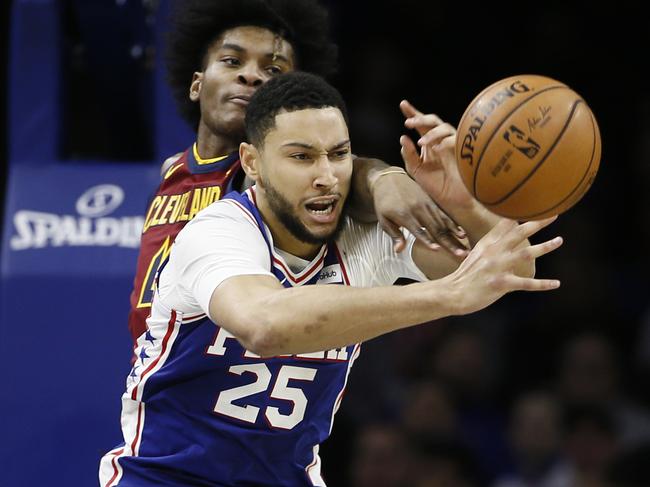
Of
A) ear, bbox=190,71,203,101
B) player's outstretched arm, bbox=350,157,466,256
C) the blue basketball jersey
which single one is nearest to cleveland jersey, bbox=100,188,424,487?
the blue basketball jersey

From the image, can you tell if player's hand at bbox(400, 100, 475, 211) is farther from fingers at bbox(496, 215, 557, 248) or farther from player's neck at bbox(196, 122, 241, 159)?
player's neck at bbox(196, 122, 241, 159)

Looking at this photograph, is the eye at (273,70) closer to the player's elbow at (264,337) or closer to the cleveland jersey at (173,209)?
the cleveland jersey at (173,209)

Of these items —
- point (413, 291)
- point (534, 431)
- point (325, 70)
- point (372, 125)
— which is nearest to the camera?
point (413, 291)

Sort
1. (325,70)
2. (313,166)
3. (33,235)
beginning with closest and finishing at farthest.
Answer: (313,166) → (325,70) → (33,235)

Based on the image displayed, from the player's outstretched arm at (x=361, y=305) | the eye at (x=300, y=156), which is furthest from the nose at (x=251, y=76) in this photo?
the player's outstretched arm at (x=361, y=305)

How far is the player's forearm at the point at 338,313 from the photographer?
8.58 ft

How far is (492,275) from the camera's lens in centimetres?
262

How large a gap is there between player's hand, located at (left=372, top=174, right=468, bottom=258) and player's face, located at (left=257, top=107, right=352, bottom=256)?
13 centimetres

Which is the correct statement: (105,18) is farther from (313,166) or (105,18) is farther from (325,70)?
(313,166)

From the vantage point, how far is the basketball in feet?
9.30

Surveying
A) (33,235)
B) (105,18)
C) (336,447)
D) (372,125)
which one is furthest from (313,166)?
(372,125)

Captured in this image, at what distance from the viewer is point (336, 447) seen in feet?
20.0

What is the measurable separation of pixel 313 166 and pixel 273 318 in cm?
58

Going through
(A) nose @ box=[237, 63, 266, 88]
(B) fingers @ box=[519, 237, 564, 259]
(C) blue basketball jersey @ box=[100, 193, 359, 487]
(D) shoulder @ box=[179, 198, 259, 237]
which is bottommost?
(C) blue basketball jersey @ box=[100, 193, 359, 487]
